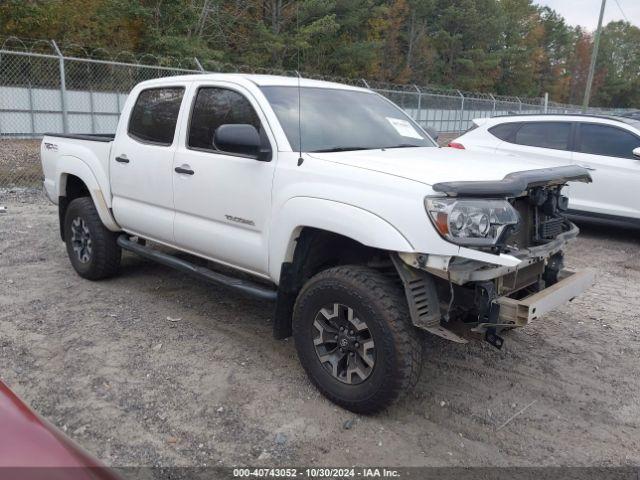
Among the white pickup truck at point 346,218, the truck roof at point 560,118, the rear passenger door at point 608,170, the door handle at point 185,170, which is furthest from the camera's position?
the truck roof at point 560,118

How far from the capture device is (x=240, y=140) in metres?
3.76

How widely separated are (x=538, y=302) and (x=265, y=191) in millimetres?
1839

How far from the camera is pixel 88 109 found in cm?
1577

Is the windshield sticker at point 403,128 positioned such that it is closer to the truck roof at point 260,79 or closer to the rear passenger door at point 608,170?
the truck roof at point 260,79

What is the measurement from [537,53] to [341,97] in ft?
220

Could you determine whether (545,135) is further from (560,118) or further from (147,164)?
(147,164)

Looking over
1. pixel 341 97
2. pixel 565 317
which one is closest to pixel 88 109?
pixel 341 97

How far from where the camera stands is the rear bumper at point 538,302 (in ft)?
10.5

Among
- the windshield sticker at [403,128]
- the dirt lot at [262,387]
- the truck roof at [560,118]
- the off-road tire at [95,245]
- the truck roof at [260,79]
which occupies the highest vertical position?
the truck roof at [260,79]

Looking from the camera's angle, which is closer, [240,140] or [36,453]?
[36,453]

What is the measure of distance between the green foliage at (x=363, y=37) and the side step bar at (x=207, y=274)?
3.57 meters

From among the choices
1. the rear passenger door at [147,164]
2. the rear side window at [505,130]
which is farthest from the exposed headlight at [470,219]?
the rear side window at [505,130]

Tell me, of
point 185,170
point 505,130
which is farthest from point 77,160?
point 505,130

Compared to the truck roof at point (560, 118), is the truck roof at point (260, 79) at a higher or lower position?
higher
